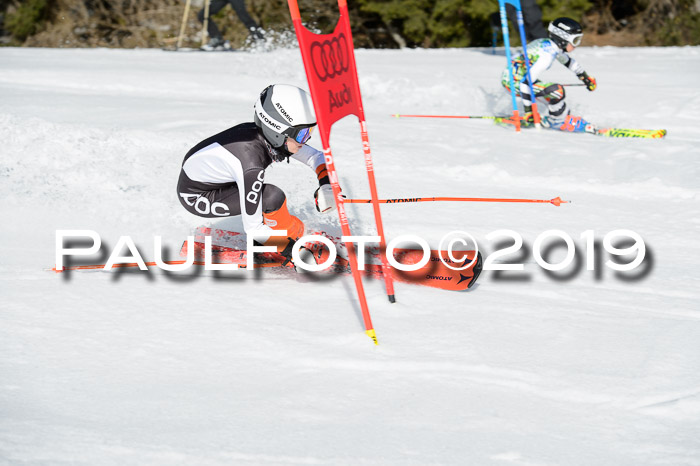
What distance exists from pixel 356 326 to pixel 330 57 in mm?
1312

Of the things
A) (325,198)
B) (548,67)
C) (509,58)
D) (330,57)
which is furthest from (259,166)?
(548,67)

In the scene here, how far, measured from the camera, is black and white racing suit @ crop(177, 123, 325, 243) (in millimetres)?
3604

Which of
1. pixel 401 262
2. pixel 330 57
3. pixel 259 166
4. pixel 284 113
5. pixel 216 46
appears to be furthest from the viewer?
pixel 216 46

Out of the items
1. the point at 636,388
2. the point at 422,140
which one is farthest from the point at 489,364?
the point at 422,140

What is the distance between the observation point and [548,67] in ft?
25.0

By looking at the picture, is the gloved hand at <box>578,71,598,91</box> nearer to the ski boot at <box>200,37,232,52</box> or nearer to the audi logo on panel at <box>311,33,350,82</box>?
the audi logo on panel at <box>311,33,350,82</box>

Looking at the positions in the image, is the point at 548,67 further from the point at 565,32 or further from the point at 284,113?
the point at 284,113

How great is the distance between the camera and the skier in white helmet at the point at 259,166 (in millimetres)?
3535

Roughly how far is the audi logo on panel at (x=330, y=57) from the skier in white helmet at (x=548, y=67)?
5.01 metres

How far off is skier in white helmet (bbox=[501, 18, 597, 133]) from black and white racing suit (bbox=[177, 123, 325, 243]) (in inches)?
174

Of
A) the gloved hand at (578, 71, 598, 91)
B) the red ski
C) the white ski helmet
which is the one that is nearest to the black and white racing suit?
the white ski helmet

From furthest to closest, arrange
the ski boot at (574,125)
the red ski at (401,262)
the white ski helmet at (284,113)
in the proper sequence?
the ski boot at (574,125) < the red ski at (401,262) < the white ski helmet at (284,113)

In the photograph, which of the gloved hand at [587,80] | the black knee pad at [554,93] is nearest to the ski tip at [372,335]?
the black knee pad at [554,93]

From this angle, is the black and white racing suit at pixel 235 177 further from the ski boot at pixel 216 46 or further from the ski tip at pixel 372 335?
the ski boot at pixel 216 46
